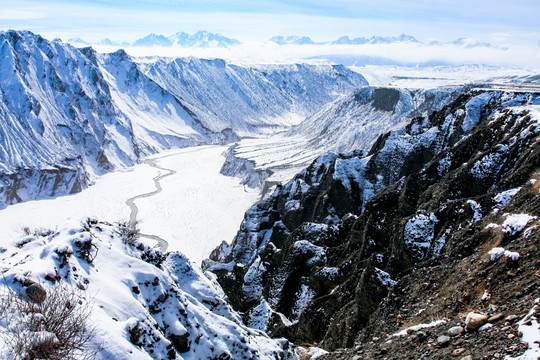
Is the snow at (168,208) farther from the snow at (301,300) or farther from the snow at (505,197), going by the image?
the snow at (505,197)

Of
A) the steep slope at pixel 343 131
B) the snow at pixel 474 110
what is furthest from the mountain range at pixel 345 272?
the steep slope at pixel 343 131

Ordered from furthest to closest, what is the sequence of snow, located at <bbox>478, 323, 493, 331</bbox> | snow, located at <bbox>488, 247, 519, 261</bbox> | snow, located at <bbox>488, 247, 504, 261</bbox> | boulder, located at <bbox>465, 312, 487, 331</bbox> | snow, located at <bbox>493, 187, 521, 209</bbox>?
snow, located at <bbox>493, 187, 521, 209</bbox> < snow, located at <bbox>488, 247, 504, 261</bbox> < snow, located at <bbox>488, 247, 519, 261</bbox> < boulder, located at <bbox>465, 312, 487, 331</bbox> < snow, located at <bbox>478, 323, 493, 331</bbox>

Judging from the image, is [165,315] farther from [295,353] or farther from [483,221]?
[483,221]

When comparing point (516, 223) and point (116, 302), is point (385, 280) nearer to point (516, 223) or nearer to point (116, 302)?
point (516, 223)

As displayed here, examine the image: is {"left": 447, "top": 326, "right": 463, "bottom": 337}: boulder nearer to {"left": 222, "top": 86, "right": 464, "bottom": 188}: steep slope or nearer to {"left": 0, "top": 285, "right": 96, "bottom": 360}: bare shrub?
{"left": 0, "top": 285, "right": 96, "bottom": 360}: bare shrub

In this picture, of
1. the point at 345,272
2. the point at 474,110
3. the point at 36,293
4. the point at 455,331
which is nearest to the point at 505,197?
the point at 345,272

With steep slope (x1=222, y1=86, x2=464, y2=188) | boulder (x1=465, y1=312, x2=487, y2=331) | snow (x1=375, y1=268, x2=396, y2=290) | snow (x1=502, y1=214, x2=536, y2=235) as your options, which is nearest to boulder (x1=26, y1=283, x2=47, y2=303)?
boulder (x1=465, y1=312, x2=487, y2=331)

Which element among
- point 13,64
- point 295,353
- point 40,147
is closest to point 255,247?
point 295,353
